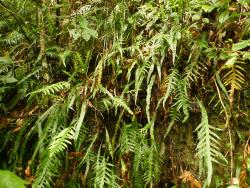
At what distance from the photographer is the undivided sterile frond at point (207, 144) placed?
166 cm

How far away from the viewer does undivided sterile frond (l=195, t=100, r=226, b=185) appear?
65.2 inches

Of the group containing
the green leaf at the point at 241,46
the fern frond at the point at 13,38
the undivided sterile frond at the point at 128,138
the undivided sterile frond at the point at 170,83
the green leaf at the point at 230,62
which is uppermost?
the fern frond at the point at 13,38

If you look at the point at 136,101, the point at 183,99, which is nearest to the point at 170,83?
the point at 183,99

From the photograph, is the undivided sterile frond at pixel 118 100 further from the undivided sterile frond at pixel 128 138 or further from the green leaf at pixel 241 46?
the green leaf at pixel 241 46

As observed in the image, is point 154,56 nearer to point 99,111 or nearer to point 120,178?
point 99,111

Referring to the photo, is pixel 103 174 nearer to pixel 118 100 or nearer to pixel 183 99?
pixel 118 100

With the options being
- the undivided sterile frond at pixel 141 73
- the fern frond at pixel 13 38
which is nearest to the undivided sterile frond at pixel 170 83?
the undivided sterile frond at pixel 141 73

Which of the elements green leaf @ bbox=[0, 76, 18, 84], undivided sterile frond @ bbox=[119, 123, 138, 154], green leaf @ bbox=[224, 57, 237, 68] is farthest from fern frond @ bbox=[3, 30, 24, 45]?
green leaf @ bbox=[224, 57, 237, 68]

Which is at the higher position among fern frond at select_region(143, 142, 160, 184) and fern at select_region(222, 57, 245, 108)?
fern at select_region(222, 57, 245, 108)

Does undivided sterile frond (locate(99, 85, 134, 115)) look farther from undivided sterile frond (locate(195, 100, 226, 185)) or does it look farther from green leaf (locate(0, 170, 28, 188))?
green leaf (locate(0, 170, 28, 188))

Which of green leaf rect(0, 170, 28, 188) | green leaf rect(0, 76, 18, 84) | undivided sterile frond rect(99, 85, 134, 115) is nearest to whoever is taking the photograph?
green leaf rect(0, 170, 28, 188)

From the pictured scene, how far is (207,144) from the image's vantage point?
5.57 ft

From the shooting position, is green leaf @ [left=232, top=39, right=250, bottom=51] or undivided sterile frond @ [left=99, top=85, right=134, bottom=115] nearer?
green leaf @ [left=232, top=39, right=250, bottom=51]

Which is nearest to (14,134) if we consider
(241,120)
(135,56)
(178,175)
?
(135,56)
